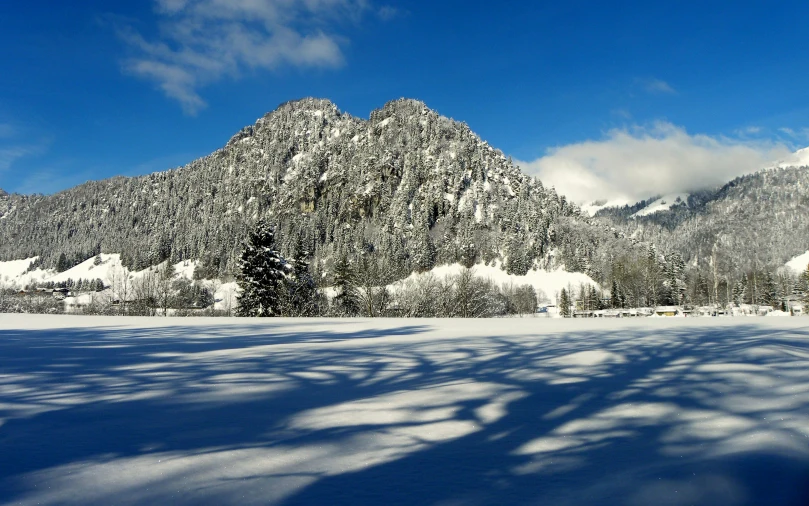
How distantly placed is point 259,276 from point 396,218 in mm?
117614

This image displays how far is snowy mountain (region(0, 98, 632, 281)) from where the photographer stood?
420 feet

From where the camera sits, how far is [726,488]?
311 cm

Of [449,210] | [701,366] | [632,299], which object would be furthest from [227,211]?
[701,366]

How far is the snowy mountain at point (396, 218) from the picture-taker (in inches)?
5044

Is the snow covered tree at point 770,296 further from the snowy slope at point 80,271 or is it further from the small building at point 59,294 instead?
the snowy slope at point 80,271

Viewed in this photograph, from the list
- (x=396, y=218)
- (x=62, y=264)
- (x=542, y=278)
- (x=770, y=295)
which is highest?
(x=396, y=218)

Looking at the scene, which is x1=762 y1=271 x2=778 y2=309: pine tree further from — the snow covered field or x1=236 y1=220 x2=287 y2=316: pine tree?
the snow covered field

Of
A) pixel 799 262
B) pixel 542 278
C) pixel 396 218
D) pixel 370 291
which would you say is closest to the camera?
pixel 370 291

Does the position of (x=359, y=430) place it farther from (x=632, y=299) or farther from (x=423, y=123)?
(x=423, y=123)

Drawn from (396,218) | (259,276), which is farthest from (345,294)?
(396,218)

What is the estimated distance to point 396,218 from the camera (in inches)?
6014

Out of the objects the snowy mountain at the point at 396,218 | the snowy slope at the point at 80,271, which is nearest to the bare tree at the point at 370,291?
the snowy mountain at the point at 396,218

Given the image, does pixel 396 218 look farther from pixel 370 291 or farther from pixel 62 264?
pixel 62 264

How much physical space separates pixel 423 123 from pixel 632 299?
404 feet
